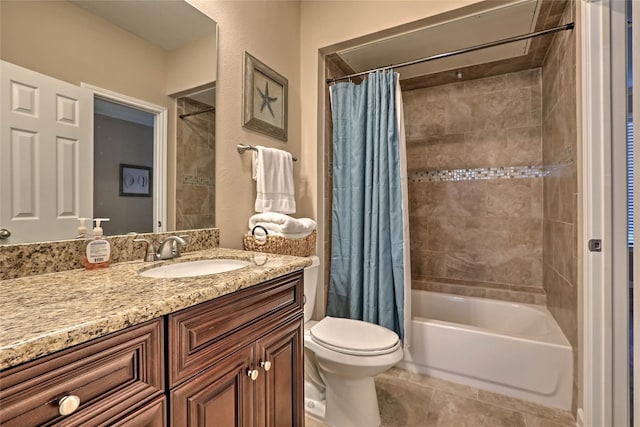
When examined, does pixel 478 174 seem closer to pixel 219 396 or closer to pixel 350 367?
pixel 350 367

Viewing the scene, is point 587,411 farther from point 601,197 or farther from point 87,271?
point 87,271

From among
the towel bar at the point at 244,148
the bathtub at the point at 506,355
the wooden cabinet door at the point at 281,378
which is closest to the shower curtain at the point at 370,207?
the bathtub at the point at 506,355

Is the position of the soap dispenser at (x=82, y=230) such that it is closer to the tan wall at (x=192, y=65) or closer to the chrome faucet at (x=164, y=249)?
the chrome faucet at (x=164, y=249)

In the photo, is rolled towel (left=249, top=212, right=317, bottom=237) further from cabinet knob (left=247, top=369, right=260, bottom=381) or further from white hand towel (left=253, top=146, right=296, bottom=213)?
cabinet knob (left=247, top=369, right=260, bottom=381)

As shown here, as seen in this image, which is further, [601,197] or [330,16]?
[330,16]

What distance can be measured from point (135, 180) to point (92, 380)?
823 mm

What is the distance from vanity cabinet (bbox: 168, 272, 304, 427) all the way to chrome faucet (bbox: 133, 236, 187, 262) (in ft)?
1.57

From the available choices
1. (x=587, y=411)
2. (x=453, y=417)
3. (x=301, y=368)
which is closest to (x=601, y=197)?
(x=587, y=411)

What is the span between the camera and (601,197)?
1.26 metres

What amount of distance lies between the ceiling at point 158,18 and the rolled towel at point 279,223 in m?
0.87

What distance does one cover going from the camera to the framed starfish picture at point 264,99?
5.35ft

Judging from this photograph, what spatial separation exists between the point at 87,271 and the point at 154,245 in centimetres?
27

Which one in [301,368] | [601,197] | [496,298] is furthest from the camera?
[496,298]

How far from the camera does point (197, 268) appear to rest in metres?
1.14
